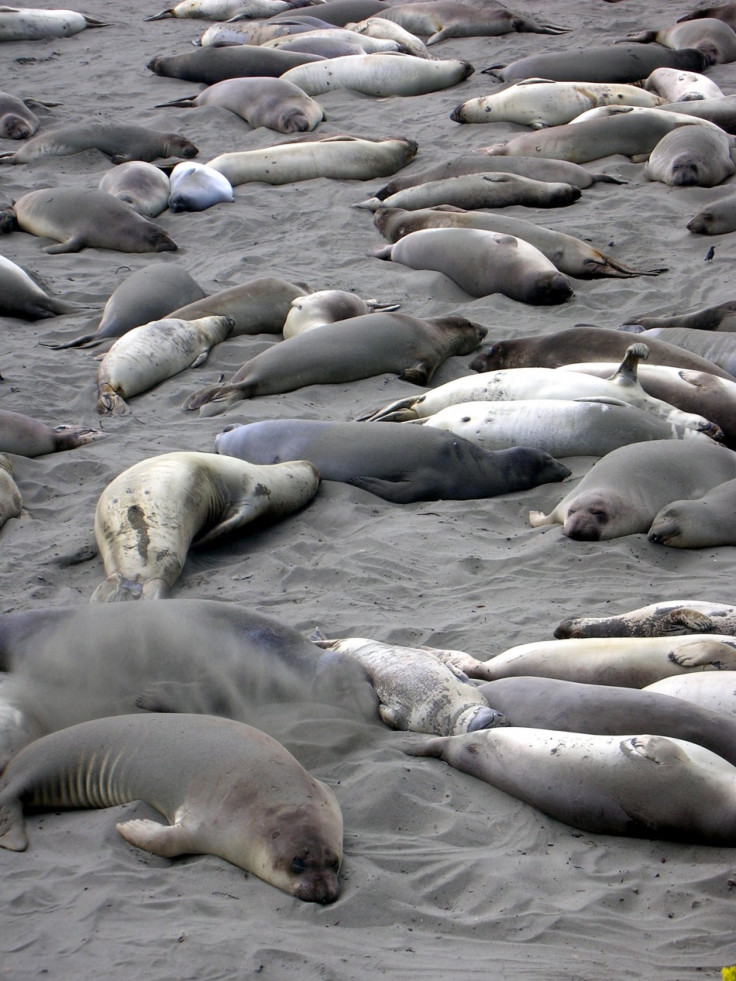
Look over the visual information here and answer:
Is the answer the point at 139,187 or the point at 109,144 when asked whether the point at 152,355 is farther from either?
the point at 109,144

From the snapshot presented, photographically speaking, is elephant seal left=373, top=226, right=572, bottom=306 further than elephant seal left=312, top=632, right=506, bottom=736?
Yes

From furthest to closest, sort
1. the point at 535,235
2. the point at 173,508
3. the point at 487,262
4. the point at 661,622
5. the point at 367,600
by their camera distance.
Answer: the point at 535,235
the point at 487,262
the point at 173,508
the point at 367,600
the point at 661,622

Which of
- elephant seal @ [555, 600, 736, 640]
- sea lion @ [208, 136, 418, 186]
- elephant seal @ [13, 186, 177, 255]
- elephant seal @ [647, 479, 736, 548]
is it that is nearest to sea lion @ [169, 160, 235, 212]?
sea lion @ [208, 136, 418, 186]

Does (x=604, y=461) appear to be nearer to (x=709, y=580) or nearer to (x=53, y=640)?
(x=709, y=580)

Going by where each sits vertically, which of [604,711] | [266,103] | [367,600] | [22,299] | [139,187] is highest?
[266,103]

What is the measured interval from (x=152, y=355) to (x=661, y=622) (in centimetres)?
368

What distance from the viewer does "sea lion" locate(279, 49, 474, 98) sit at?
1157 centimetres

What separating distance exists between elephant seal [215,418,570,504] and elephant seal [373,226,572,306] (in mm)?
2102

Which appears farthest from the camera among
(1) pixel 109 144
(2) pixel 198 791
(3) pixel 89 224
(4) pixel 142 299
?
(1) pixel 109 144

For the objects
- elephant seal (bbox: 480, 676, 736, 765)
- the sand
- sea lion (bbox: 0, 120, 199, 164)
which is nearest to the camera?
the sand

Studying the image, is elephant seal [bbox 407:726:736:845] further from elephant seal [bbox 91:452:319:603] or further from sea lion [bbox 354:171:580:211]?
sea lion [bbox 354:171:580:211]

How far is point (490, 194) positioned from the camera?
8703 millimetres

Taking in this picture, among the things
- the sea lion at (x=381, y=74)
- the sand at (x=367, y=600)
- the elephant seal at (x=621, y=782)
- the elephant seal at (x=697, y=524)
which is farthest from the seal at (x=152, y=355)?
the sea lion at (x=381, y=74)

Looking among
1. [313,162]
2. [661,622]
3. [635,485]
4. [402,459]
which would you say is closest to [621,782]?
[661,622]
